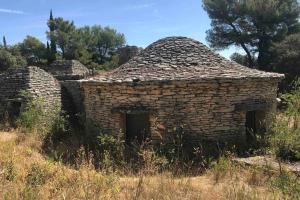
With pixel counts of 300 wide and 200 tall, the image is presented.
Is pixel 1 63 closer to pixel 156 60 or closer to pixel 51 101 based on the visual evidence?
pixel 51 101

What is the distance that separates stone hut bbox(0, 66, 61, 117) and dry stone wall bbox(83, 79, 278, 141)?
13.2 feet

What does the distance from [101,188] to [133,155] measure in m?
3.63

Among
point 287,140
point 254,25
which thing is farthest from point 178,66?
point 254,25

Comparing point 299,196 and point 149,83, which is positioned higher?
point 149,83

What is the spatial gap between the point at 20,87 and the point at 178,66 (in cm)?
588

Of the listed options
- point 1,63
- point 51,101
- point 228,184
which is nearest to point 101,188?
point 228,184

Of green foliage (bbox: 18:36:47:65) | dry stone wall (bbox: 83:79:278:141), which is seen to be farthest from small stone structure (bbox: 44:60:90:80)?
green foliage (bbox: 18:36:47:65)

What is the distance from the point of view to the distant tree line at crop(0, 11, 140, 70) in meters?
37.5

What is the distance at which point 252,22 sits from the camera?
28.4 metres

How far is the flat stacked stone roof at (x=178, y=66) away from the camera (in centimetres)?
905

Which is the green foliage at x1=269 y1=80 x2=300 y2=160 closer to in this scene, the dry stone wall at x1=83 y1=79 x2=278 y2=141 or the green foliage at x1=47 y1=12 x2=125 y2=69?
the dry stone wall at x1=83 y1=79 x2=278 y2=141

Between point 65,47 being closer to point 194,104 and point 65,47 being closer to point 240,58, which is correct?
point 240,58

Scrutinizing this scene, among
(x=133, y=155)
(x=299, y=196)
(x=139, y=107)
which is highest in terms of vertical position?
(x=139, y=107)

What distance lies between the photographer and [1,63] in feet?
104
